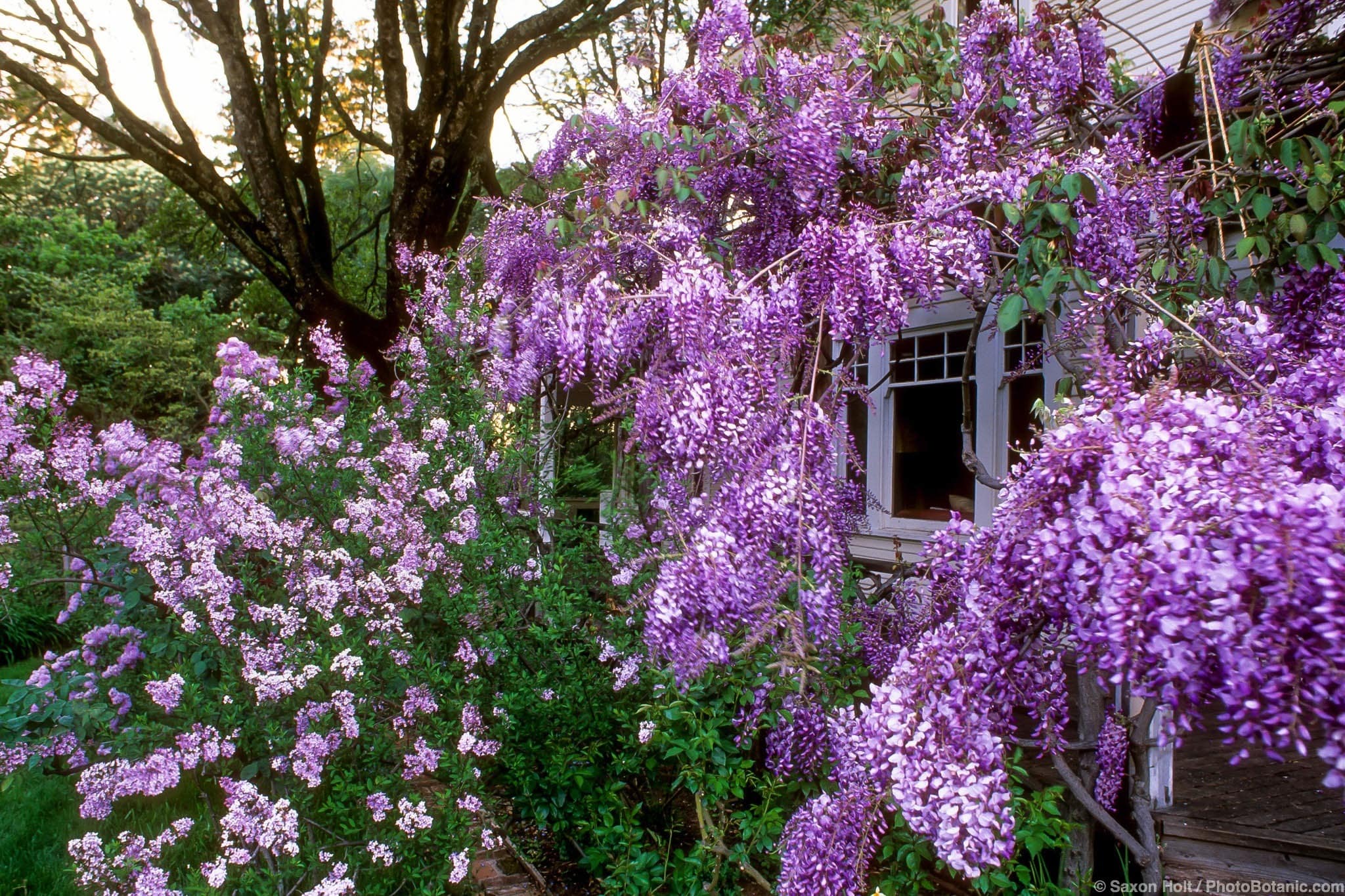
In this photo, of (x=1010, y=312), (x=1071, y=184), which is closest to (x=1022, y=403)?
(x=1071, y=184)

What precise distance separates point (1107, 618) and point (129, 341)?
13.4 m

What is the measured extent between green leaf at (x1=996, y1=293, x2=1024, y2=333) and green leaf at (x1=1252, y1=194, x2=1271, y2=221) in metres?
0.77

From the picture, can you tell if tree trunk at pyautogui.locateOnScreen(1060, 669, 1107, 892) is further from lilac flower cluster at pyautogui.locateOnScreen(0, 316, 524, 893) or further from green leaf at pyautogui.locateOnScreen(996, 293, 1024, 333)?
lilac flower cluster at pyautogui.locateOnScreen(0, 316, 524, 893)

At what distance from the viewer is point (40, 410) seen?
3531mm

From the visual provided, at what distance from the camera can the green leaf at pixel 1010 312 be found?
2352 mm

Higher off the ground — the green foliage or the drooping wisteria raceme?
the green foliage

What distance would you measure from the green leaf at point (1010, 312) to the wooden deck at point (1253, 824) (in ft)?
5.79

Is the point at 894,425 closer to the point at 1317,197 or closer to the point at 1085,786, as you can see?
the point at 1085,786

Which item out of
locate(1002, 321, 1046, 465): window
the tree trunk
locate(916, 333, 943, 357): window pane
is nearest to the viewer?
the tree trunk

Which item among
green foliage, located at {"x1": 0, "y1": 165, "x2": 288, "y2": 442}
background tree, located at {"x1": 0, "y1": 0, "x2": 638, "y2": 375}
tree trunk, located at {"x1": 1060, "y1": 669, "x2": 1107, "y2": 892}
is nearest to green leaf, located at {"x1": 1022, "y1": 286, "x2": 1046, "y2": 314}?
tree trunk, located at {"x1": 1060, "y1": 669, "x2": 1107, "y2": 892}

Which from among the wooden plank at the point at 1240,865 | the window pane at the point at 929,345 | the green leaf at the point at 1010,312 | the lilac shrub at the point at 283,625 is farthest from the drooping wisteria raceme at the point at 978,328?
Answer: the window pane at the point at 929,345

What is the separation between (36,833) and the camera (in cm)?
371

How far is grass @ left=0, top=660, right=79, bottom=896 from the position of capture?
320cm

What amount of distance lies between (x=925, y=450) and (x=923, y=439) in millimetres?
77
